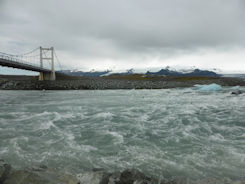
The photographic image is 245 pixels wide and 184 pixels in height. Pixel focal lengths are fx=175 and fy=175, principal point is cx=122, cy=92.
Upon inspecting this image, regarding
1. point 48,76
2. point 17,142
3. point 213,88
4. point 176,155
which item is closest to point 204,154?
point 176,155

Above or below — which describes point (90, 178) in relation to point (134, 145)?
above

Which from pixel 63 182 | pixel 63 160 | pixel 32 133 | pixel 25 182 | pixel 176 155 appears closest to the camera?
pixel 25 182

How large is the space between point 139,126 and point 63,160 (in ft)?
18.0

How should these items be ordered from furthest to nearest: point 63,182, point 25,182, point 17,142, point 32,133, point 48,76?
point 48,76
point 32,133
point 17,142
point 63,182
point 25,182

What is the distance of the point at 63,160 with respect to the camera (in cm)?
604

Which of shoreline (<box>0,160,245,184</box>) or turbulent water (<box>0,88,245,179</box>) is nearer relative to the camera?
shoreline (<box>0,160,245,184</box>)

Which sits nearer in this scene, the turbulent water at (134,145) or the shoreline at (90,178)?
the shoreline at (90,178)

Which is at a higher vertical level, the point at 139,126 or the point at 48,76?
the point at 48,76

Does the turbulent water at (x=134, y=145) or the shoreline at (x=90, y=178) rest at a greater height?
the shoreline at (x=90, y=178)

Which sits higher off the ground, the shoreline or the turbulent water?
the shoreline

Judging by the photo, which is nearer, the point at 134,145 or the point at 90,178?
the point at 90,178

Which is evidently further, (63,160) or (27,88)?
(27,88)

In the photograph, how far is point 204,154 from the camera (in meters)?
6.51

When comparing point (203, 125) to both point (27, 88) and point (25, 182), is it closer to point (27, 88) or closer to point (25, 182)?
point (25, 182)
